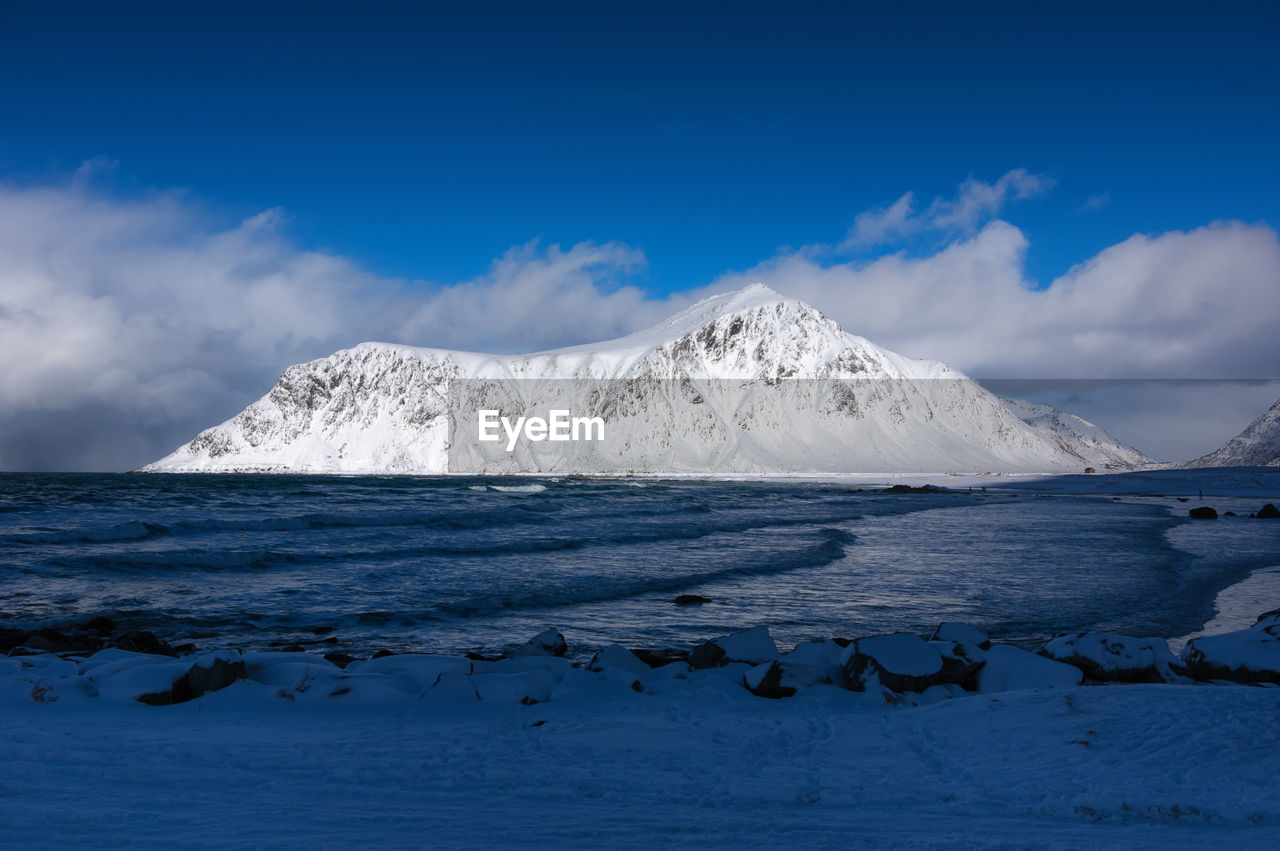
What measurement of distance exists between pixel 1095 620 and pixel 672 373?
156m

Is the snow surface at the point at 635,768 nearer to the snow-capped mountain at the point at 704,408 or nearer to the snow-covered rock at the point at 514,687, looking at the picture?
the snow-covered rock at the point at 514,687

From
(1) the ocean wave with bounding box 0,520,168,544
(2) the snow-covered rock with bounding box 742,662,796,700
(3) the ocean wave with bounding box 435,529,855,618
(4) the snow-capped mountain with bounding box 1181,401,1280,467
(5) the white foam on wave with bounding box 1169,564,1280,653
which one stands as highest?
(4) the snow-capped mountain with bounding box 1181,401,1280,467

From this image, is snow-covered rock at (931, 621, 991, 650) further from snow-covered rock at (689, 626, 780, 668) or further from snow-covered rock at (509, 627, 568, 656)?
snow-covered rock at (509, 627, 568, 656)

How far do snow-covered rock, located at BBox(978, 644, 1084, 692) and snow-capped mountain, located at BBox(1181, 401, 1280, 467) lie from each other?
185218 millimetres

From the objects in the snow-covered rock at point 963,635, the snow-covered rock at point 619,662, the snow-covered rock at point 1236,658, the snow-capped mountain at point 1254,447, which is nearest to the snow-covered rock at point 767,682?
the snow-covered rock at point 619,662

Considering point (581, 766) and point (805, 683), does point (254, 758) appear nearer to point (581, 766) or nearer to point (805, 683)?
point (581, 766)

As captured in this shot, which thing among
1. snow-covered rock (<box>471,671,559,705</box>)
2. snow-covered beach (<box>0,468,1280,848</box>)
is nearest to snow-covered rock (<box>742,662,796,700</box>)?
snow-covered beach (<box>0,468,1280,848</box>)

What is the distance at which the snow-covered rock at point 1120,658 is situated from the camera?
8070mm

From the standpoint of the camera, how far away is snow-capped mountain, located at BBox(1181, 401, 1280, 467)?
520ft

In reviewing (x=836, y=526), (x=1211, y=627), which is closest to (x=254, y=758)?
(x=1211, y=627)

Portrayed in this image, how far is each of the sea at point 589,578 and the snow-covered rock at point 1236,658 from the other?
303 cm

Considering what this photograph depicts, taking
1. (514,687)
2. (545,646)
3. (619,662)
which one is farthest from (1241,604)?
(514,687)

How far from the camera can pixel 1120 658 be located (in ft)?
26.7

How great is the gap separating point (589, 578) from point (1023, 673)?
36.5 feet
